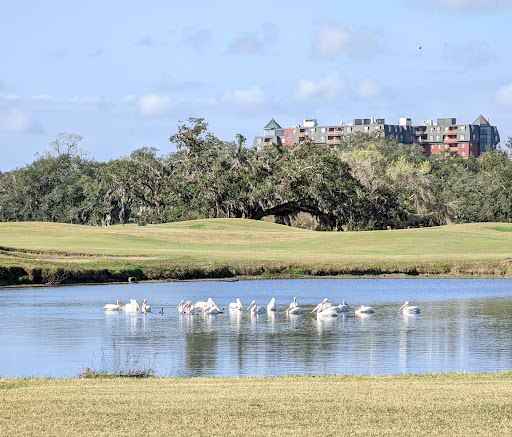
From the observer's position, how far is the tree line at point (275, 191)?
278 ft

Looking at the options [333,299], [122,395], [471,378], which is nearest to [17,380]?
[122,395]

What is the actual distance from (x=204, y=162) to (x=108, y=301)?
54.7m

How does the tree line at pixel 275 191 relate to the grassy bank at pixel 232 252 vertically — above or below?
above

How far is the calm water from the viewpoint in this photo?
2025 cm

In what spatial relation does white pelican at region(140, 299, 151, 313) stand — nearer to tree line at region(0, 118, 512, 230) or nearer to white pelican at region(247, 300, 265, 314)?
white pelican at region(247, 300, 265, 314)

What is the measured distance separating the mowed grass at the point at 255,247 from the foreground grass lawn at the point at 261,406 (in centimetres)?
2843

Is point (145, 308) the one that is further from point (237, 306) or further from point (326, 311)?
point (326, 311)

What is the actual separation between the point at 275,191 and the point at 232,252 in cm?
2940

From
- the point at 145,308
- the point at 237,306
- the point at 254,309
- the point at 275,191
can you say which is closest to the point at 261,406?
the point at 254,309

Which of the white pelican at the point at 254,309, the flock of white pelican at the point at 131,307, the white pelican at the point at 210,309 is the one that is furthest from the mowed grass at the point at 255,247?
the white pelican at the point at 254,309

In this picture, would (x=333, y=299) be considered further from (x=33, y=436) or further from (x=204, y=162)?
(x=204, y=162)

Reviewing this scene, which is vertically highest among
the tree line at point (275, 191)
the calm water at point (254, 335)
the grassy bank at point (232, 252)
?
the tree line at point (275, 191)

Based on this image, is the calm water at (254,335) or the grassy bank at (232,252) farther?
the grassy bank at (232,252)

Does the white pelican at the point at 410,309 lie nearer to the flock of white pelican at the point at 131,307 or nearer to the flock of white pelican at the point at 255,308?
the flock of white pelican at the point at 255,308
